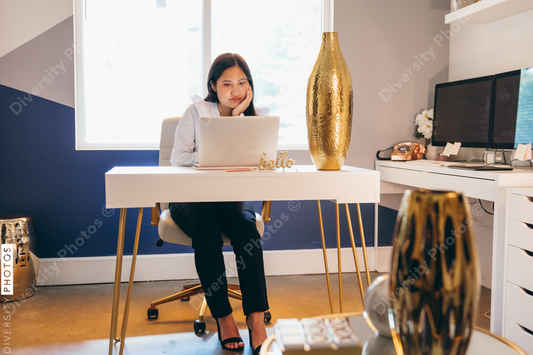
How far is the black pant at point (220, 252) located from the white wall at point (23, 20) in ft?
5.03

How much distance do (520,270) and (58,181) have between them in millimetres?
2416

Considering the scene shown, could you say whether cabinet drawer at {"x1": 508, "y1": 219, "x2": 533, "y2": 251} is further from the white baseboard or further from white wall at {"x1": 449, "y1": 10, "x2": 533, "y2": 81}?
the white baseboard

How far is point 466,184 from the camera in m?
2.02

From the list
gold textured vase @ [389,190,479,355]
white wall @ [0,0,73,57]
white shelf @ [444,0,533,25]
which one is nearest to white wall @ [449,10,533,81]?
white shelf @ [444,0,533,25]

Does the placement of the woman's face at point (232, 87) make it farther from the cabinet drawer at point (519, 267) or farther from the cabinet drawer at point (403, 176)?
the cabinet drawer at point (519, 267)

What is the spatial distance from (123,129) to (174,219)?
115 centimetres

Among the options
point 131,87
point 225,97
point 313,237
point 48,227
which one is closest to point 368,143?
point 313,237

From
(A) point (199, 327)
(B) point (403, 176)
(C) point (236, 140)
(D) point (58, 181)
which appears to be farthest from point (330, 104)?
(D) point (58, 181)

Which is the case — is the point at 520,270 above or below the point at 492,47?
below

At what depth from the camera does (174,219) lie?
1811mm

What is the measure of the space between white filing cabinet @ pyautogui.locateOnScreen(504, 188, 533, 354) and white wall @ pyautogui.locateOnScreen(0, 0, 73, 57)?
2.54 m

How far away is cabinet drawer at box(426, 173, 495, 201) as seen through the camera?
1.87 meters

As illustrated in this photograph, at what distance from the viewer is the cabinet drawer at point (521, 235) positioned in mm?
1631

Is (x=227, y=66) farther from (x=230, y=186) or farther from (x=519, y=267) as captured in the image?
(x=519, y=267)
